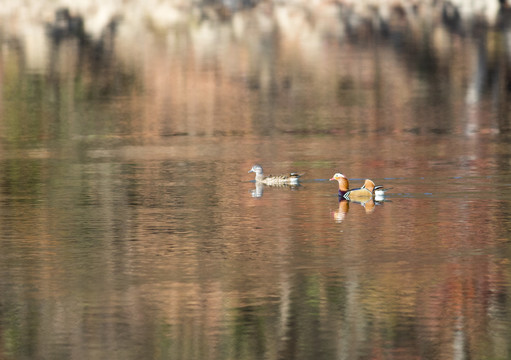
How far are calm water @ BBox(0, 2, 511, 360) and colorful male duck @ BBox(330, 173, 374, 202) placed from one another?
253 millimetres

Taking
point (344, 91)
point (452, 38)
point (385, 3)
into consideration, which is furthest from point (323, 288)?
point (385, 3)

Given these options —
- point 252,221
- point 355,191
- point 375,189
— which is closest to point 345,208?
point 355,191

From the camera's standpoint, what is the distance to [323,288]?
15.5 metres

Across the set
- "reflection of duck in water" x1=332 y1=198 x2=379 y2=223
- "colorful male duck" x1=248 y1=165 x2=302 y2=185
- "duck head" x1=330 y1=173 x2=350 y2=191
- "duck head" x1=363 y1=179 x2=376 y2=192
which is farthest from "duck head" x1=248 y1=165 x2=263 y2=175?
"duck head" x1=363 y1=179 x2=376 y2=192

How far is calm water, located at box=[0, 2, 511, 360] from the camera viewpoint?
45.5ft

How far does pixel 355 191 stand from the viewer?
71.7ft

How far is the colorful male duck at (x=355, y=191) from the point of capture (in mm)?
21750

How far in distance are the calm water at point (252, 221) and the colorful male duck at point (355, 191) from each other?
0.25m

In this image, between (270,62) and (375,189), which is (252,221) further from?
(270,62)

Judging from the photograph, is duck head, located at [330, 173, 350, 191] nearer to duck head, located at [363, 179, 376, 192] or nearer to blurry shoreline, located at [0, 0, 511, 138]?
duck head, located at [363, 179, 376, 192]

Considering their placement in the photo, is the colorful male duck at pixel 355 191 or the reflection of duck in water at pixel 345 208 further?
the colorful male duck at pixel 355 191

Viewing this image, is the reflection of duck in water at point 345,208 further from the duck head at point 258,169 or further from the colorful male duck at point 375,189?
the duck head at point 258,169

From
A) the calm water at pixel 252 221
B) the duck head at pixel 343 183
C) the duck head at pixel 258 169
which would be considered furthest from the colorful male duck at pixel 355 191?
the duck head at pixel 258 169

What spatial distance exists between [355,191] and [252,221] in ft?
7.80
